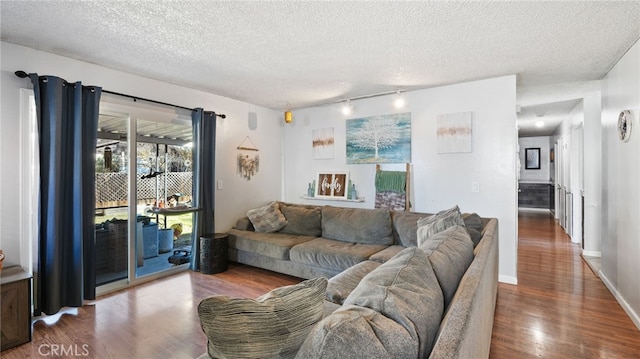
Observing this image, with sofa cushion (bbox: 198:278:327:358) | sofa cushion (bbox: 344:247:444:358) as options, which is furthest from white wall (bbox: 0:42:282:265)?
sofa cushion (bbox: 344:247:444:358)

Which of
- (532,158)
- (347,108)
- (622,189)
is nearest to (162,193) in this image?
(347,108)

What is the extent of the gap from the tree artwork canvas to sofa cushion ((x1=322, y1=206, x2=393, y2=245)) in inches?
36.0

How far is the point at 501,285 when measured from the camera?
3.50 m

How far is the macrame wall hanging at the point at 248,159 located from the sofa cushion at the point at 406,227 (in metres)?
2.38

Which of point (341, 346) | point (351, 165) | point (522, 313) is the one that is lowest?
point (522, 313)

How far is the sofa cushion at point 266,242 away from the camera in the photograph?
3686mm

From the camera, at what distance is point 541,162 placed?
9.41 m

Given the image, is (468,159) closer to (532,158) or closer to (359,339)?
(359,339)

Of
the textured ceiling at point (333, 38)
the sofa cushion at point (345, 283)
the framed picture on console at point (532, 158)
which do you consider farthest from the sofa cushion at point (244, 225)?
the framed picture on console at point (532, 158)

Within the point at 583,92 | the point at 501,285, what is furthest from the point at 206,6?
the point at 583,92

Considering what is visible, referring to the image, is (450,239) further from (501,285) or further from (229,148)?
(229,148)

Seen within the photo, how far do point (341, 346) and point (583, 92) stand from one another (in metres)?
5.37

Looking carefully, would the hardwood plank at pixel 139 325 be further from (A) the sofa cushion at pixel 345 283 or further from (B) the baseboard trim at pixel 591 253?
A: (B) the baseboard trim at pixel 591 253

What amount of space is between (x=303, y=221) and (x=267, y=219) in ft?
1.78
